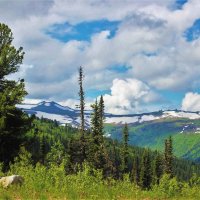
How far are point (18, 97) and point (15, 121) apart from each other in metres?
2.06

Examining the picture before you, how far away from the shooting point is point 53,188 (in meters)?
16.1

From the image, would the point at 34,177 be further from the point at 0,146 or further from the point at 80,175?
A: the point at 0,146

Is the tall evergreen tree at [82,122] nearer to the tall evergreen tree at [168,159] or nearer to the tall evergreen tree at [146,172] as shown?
the tall evergreen tree at [168,159]

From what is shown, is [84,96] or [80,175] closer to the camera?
[80,175]

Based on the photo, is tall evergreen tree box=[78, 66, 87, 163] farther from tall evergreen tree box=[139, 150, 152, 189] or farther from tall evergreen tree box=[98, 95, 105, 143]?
tall evergreen tree box=[139, 150, 152, 189]

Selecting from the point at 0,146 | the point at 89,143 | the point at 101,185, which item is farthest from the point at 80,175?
the point at 89,143

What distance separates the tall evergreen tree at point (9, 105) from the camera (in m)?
34.2

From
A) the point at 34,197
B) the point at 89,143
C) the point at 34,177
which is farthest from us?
the point at 89,143

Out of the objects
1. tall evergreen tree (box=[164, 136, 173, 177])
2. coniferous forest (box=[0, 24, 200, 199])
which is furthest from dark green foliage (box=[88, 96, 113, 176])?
tall evergreen tree (box=[164, 136, 173, 177])

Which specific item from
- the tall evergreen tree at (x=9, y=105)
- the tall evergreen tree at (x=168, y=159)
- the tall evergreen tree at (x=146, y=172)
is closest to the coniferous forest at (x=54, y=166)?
the tall evergreen tree at (x=9, y=105)

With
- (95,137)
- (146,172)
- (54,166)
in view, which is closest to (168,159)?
(146,172)

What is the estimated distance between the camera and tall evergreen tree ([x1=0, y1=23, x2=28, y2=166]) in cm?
3425

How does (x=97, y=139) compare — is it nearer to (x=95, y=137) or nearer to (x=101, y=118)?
(x=95, y=137)

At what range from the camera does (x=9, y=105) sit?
34.9 metres
